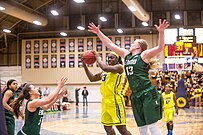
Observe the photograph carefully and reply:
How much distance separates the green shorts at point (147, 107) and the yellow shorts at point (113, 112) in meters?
1.30

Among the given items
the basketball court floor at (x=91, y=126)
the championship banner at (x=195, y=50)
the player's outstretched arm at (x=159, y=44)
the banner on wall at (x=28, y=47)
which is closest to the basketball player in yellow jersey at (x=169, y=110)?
the basketball court floor at (x=91, y=126)

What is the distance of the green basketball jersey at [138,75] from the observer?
14.0ft

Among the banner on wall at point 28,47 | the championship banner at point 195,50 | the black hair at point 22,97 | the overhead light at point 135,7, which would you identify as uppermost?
the overhead light at point 135,7

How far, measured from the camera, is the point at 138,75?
4277mm

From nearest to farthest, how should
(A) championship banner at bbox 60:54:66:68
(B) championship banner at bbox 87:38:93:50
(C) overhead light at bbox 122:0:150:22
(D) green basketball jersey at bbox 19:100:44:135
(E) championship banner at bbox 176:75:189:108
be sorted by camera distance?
(D) green basketball jersey at bbox 19:100:44:135 < (C) overhead light at bbox 122:0:150:22 < (E) championship banner at bbox 176:75:189:108 < (B) championship banner at bbox 87:38:93:50 < (A) championship banner at bbox 60:54:66:68

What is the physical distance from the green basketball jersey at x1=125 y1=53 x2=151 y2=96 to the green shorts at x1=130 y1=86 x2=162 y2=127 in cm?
7

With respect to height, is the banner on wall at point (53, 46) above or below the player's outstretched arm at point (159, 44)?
above

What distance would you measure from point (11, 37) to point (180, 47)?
53.5ft

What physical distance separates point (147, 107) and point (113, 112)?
1505 millimetres

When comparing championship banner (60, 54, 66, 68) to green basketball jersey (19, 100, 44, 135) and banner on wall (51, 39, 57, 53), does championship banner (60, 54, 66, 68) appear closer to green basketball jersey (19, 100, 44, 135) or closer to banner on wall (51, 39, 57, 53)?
banner on wall (51, 39, 57, 53)

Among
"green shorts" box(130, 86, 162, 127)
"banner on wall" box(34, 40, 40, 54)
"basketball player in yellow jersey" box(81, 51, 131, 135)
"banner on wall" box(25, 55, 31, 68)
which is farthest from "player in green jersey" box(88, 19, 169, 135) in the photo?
"banner on wall" box(25, 55, 31, 68)

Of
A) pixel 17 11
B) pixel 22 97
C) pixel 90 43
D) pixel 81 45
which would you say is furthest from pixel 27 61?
pixel 22 97

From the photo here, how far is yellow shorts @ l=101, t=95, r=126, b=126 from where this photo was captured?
555 centimetres

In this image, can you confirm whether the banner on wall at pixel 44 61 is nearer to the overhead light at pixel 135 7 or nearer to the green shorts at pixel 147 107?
the overhead light at pixel 135 7
